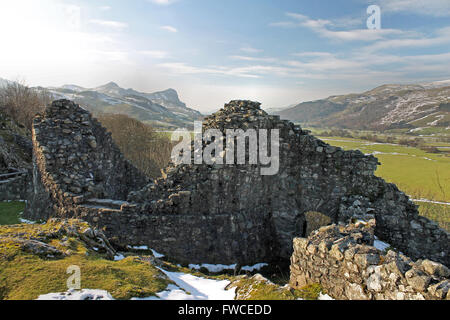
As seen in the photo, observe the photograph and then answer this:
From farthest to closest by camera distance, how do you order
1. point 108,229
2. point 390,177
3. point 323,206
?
point 390,177, point 323,206, point 108,229

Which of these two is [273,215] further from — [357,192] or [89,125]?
[89,125]

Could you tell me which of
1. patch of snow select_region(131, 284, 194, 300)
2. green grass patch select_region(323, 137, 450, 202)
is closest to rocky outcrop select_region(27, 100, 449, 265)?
patch of snow select_region(131, 284, 194, 300)

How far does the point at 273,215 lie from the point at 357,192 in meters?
3.89

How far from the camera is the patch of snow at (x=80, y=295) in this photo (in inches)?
178

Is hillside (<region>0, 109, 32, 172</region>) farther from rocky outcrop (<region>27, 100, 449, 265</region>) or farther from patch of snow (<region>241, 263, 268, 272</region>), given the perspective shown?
patch of snow (<region>241, 263, 268, 272</region>)

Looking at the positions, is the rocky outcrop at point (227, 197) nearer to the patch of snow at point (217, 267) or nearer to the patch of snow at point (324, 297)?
the patch of snow at point (217, 267)

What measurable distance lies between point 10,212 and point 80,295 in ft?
39.9

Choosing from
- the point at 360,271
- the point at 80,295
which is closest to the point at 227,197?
the point at 360,271

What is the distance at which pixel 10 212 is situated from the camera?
13500mm

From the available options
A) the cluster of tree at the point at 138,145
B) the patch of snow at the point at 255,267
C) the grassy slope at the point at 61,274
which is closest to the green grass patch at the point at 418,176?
the patch of snow at the point at 255,267

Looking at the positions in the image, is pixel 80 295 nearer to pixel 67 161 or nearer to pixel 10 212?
pixel 67 161

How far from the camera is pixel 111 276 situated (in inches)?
219

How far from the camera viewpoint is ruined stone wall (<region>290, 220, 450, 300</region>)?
456cm
